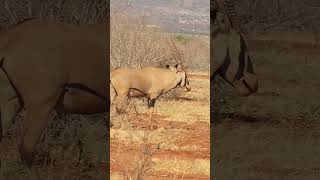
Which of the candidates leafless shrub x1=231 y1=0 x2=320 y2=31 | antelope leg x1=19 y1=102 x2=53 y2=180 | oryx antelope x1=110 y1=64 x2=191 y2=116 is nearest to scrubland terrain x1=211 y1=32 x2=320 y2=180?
leafless shrub x1=231 y1=0 x2=320 y2=31

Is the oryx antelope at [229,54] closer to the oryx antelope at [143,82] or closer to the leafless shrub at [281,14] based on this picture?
the oryx antelope at [143,82]

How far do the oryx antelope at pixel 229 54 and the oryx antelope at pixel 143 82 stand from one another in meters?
0.85

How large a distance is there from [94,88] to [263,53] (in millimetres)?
5375

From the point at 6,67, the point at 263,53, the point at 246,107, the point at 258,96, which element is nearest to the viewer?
the point at 6,67

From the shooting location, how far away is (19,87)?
4098 mm

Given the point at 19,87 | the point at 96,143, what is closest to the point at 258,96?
the point at 96,143

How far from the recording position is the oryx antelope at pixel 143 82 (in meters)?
5.84

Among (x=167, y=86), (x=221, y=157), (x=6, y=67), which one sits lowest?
(x=221, y=157)

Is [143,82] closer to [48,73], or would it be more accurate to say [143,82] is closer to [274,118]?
[48,73]

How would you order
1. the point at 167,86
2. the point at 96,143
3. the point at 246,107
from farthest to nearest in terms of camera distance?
the point at 246,107, the point at 167,86, the point at 96,143

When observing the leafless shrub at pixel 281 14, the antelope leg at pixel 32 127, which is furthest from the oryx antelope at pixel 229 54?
the leafless shrub at pixel 281 14

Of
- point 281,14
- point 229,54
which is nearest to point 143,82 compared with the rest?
point 229,54

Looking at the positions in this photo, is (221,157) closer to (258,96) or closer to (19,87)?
(19,87)

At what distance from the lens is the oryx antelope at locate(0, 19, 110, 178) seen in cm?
404
